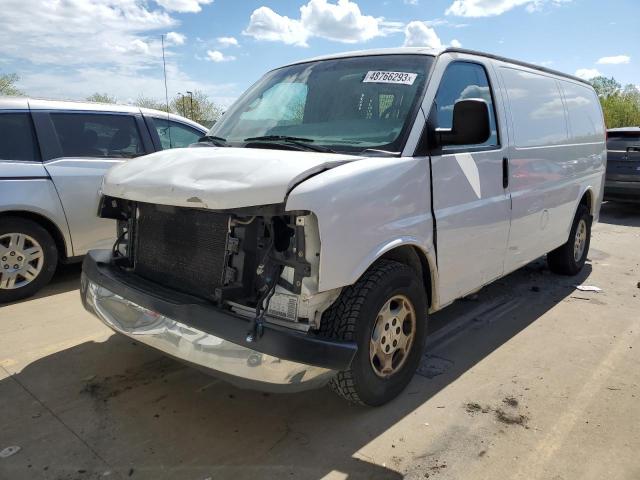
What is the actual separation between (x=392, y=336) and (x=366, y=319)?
43 cm

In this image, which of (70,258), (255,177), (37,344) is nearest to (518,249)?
(255,177)

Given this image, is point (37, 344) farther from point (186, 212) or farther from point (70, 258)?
point (186, 212)

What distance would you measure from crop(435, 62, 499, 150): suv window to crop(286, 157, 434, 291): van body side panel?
50cm

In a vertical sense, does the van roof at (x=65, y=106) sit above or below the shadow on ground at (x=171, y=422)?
above

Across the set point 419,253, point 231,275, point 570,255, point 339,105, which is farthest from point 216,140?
point 570,255

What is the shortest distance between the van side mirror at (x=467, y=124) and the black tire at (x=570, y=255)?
3.25m

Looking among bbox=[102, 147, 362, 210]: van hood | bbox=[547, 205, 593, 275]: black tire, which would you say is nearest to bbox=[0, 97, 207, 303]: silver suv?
bbox=[102, 147, 362, 210]: van hood

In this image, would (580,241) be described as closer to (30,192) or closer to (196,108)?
(30,192)

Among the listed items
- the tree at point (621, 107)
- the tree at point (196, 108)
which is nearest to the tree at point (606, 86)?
the tree at point (621, 107)

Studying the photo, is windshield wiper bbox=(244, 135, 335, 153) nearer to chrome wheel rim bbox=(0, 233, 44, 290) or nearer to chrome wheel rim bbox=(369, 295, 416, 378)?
chrome wheel rim bbox=(369, 295, 416, 378)

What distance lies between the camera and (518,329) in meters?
4.60

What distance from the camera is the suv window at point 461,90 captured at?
3501 millimetres

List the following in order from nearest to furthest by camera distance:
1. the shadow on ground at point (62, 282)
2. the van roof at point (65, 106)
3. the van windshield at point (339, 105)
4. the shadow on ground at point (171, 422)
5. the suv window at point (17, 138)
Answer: the shadow on ground at point (171, 422), the van windshield at point (339, 105), the suv window at point (17, 138), the van roof at point (65, 106), the shadow on ground at point (62, 282)

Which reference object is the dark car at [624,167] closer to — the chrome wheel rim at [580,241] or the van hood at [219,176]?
the chrome wheel rim at [580,241]
